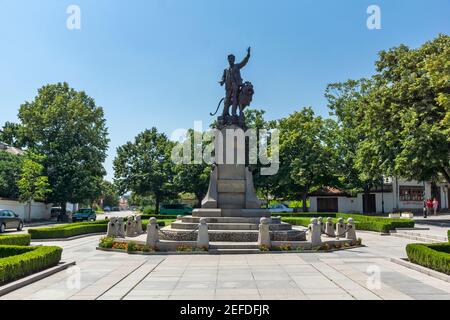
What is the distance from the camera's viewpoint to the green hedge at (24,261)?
30.5 ft

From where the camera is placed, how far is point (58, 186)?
42.9m

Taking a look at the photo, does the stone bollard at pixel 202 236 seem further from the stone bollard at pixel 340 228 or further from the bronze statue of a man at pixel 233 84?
the stone bollard at pixel 340 228

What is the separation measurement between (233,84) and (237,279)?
13259 mm

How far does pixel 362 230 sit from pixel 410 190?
32.1 m

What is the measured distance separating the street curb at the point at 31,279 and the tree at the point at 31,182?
30018mm

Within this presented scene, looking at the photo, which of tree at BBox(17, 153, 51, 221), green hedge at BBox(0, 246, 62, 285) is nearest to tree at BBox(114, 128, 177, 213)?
tree at BBox(17, 153, 51, 221)

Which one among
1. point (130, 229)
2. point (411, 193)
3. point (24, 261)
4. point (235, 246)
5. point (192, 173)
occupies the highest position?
point (192, 173)

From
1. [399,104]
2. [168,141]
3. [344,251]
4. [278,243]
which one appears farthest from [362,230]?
[168,141]

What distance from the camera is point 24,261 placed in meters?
10.1

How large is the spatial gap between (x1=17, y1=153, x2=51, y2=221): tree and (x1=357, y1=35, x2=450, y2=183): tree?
32.7m

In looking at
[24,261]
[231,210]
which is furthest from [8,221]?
[24,261]

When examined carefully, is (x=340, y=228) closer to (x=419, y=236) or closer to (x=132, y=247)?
(x=419, y=236)

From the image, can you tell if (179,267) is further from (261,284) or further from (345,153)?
(345,153)
